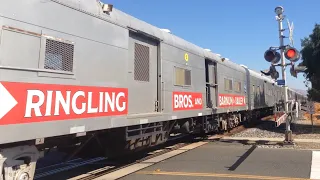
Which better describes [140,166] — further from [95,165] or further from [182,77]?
[182,77]

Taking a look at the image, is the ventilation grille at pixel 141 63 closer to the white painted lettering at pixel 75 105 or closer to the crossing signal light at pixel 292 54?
the white painted lettering at pixel 75 105

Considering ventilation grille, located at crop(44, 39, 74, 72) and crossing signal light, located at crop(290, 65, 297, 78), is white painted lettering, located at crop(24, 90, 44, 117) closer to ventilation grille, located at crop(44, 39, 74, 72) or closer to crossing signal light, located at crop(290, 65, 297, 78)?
ventilation grille, located at crop(44, 39, 74, 72)

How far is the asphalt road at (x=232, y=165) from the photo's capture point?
6.95 metres

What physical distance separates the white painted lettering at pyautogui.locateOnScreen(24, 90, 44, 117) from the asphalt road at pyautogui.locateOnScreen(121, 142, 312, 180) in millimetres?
2976

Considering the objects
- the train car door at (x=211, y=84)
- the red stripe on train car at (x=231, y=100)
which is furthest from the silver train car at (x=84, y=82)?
the red stripe on train car at (x=231, y=100)

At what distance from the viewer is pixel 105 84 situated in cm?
604

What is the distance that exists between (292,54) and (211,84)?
10.4 feet

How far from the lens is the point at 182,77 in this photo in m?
9.88

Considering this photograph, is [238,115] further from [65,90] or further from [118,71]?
[65,90]

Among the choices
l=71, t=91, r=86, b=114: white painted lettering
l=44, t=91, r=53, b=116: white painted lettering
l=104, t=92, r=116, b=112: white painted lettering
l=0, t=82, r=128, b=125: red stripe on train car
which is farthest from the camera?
l=104, t=92, r=116, b=112: white painted lettering

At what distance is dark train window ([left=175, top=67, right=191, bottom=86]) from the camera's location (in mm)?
9523

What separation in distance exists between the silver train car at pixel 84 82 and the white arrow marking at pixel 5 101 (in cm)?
1

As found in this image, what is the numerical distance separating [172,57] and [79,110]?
461 cm

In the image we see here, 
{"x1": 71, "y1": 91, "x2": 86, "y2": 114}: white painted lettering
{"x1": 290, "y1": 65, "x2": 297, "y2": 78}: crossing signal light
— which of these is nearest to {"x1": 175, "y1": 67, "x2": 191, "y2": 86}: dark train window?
{"x1": 290, "y1": 65, "x2": 297, "y2": 78}: crossing signal light
